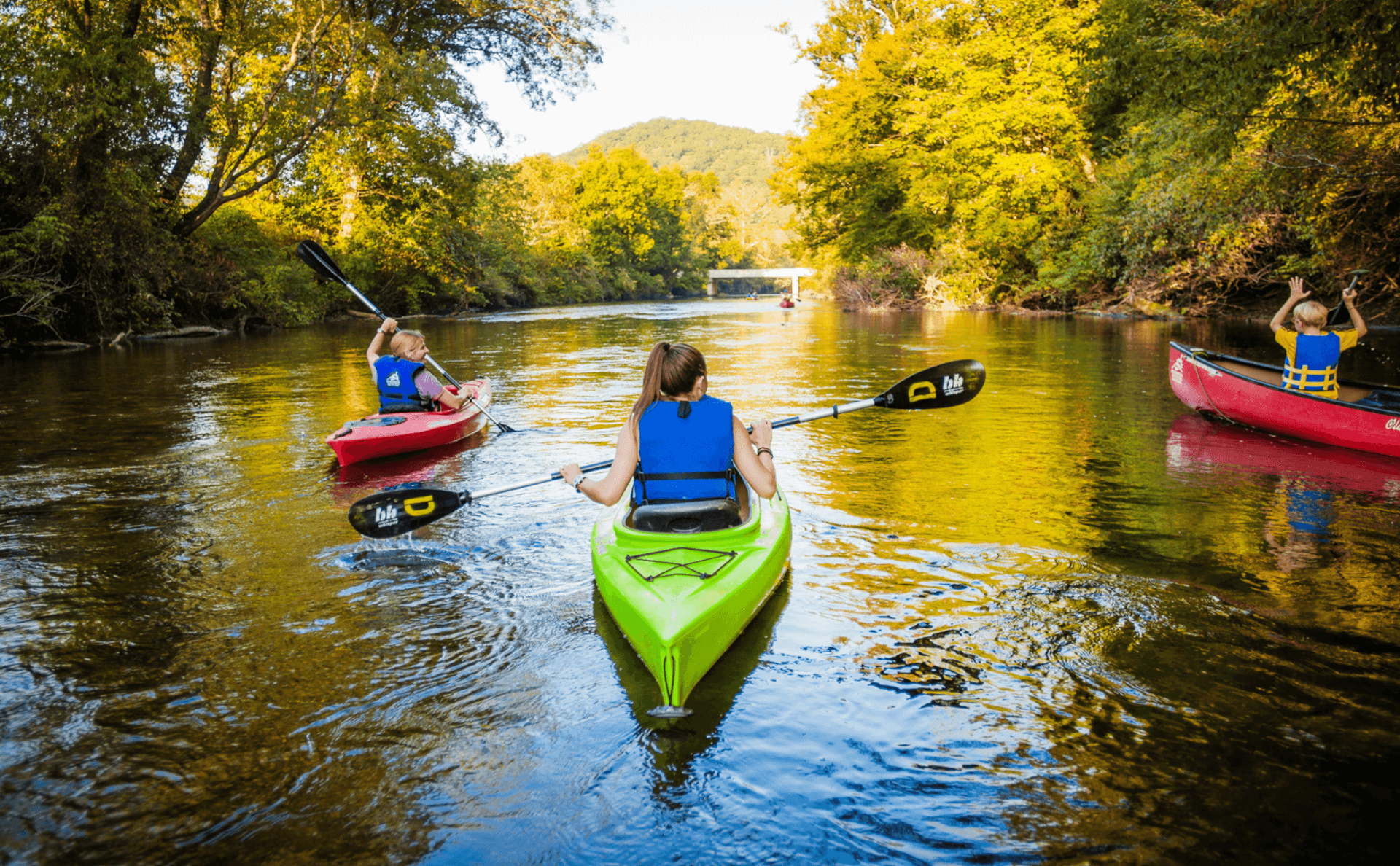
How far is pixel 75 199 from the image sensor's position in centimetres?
1791

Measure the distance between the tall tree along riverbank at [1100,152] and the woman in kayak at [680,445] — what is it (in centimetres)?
947

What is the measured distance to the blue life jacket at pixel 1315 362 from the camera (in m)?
7.79

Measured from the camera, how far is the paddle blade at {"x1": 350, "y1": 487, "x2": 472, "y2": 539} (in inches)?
198

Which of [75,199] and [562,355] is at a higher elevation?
[75,199]

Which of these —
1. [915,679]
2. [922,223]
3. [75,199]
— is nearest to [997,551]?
[915,679]

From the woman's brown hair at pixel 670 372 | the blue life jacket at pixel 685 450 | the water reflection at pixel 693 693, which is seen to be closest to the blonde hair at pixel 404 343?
the water reflection at pixel 693 693

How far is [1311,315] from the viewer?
7734 millimetres

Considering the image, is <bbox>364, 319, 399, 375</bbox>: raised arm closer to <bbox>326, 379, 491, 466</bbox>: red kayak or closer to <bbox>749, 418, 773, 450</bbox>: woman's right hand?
<bbox>326, 379, 491, 466</bbox>: red kayak

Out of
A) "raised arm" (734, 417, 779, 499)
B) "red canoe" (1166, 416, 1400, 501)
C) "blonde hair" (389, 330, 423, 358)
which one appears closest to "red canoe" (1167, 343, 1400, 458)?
"red canoe" (1166, 416, 1400, 501)

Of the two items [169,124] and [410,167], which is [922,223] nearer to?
[410,167]

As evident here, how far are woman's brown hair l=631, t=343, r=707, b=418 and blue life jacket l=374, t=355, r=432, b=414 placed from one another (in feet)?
16.0

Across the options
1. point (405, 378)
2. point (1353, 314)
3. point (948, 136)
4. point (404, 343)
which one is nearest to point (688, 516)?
point (404, 343)

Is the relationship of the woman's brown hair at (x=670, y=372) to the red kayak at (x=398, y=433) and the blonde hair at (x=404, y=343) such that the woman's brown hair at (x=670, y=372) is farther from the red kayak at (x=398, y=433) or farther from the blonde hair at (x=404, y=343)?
the blonde hair at (x=404, y=343)

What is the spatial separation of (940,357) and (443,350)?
10.5 meters
